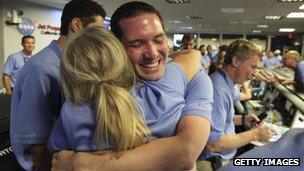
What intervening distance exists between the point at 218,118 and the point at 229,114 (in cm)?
21

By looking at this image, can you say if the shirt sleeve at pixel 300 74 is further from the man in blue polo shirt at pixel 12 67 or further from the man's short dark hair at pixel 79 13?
the man in blue polo shirt at pixel 12 67

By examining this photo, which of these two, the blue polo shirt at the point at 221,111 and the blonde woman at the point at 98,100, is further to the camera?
the blue polo shirt at the point at 221,111

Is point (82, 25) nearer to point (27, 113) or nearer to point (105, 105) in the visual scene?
point (27, 113)

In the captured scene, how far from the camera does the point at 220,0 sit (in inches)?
322

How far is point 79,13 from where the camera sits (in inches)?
62.1

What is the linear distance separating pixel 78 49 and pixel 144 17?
278 mm

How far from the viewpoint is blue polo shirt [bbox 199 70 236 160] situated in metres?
1.94

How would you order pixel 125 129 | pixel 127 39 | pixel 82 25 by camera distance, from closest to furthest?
pixel 125 129 → pixel 127 39 → pixel 82 25

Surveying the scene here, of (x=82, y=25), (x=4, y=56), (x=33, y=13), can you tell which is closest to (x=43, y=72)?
(x=82, y=25)

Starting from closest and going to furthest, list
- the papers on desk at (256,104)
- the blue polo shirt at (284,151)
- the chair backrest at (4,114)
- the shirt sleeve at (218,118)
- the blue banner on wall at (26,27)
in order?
the blue polo shirt at (284,151) → the chair backrest at (4,114) → the shirt sleeve at (218,118) → the papers on desk at (256,104) → the blue banner on wall at (26,27)

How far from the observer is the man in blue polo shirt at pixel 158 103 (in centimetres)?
98

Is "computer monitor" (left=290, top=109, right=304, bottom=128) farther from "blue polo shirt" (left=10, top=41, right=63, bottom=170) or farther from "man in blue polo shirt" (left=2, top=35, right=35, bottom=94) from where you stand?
"man in blue polo shirt" (left=2, top=35, right=35, bottom=94)

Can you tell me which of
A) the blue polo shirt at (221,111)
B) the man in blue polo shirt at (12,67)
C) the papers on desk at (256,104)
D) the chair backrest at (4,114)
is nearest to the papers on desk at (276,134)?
the blue polo shirt at (221,111)

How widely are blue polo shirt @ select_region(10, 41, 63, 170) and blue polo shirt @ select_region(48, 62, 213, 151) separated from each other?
0.80ft
